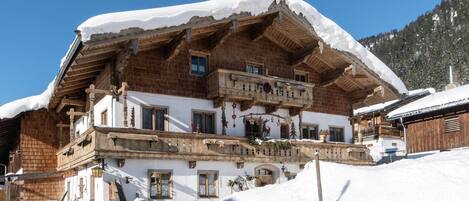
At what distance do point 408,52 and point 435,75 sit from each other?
26.4 meters

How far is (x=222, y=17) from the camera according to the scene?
19297mm

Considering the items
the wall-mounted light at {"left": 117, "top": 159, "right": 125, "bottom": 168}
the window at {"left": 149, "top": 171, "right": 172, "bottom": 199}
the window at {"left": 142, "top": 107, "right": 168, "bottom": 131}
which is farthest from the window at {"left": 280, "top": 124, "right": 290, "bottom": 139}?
the wall-mounted light at {"left": 117, "top": 159, "right": 125, "bottom": 168}

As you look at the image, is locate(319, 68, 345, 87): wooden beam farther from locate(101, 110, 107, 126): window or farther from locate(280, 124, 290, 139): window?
locate(101, 110, 107, 126): window

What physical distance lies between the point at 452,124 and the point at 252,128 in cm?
1120

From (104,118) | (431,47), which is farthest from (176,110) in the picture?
(431,47)

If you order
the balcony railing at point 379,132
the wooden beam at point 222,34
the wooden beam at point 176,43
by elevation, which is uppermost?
the wooden beam at point 222,34

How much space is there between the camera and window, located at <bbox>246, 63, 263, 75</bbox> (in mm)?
22906

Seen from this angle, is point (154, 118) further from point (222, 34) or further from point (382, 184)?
point (382, 184)

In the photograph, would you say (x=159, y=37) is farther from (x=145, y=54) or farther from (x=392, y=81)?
(x=392, y=81)

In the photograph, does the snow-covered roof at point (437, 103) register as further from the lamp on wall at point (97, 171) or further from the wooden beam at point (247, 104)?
the lamp on wall at point (97, 171)

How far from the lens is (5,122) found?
81.3 ft

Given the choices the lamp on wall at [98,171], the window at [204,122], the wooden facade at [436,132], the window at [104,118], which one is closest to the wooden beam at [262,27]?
the window at [204,122]

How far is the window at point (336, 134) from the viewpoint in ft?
83.1

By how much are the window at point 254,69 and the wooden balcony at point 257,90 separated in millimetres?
1418
